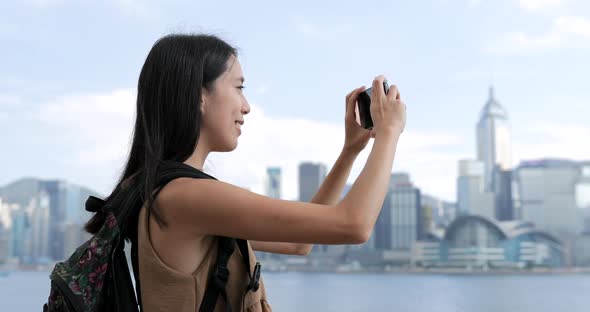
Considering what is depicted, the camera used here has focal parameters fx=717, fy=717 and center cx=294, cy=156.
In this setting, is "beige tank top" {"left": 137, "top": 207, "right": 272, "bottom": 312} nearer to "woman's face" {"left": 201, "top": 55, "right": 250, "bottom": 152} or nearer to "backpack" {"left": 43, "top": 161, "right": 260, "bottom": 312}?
"backpack" {"left": 43, "top": 161, "right": 260, "bottom": 312}

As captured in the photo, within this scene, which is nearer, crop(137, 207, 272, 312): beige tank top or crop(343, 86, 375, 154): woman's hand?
crop(137, 207, 272, 312): beige tank top

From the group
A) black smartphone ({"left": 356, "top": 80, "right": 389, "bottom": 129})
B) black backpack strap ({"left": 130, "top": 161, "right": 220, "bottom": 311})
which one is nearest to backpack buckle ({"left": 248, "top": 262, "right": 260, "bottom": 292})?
black backpack strap ({"left": 130, "top": 161, "right": 220, "bottom": 311})

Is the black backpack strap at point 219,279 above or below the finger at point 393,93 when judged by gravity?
below

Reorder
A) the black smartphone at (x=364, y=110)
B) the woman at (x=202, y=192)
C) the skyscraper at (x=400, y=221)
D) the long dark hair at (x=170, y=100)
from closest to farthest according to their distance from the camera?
1. the woman at (x=202, y=192)
2. the long dark hair at (x=170, y=100)
3. the black smartphone at (x=364, y=110)
4. the skyscraper at (x=400, y=221)

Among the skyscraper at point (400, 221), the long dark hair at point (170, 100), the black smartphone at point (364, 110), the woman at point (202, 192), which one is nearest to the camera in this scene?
the woman at point (202, 192)

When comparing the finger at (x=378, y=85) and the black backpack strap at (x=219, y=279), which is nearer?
the black backpack strap at (x=219, y=279)

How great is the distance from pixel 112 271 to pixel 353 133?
2.07 ft

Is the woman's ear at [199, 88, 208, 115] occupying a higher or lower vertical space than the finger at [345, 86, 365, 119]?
lower

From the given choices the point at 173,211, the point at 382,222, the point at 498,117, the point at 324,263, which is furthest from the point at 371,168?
the point at 498,117

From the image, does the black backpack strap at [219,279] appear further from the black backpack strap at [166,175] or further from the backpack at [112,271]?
the black backpack strap at [166,175]

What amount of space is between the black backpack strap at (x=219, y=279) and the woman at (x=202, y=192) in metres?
0.01

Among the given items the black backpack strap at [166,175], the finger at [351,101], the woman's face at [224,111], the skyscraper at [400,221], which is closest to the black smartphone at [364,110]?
the finger at [351,101]

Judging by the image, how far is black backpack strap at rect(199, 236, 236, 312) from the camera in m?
1.18

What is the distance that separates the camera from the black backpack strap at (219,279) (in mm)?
1176
